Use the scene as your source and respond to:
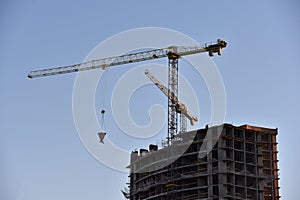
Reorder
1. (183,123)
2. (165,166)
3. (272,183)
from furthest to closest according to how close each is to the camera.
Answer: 1. (183,123)
2. (272,183)
3. (165,166)

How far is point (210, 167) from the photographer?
12406 centimetres

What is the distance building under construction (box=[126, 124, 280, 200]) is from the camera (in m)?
124

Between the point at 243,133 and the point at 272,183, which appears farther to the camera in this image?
the point at 272,183

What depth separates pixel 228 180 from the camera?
410 ft

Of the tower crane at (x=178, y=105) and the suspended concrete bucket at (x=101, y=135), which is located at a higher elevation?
the tower crane at (x=178, y=105)

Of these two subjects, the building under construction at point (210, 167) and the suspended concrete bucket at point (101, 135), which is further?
the building under construction at point (210, 167)

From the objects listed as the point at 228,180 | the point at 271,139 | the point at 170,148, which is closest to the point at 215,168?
the point at 228,180

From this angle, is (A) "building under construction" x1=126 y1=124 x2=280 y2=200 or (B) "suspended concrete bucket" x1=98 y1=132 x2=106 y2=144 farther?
(A) "building under construction" x1=126 y1=124 x2=280 y2=200

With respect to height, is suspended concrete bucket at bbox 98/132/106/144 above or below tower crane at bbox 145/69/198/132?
below

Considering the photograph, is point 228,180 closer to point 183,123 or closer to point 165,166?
point 165,166

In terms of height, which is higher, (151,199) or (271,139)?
(271,139)

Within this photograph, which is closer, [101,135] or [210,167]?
[101,135]

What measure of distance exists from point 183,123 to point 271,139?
23.7 metres

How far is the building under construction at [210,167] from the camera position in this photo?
12412 cm
